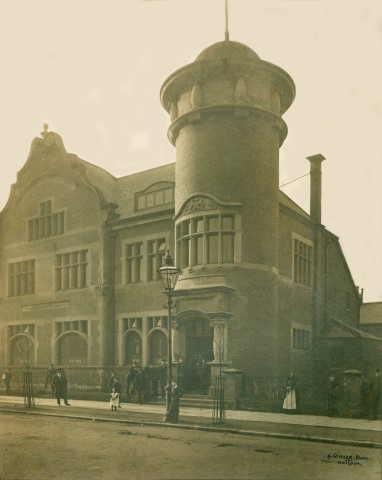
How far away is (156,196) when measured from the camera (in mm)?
29953

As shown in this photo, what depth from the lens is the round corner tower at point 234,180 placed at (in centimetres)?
2386

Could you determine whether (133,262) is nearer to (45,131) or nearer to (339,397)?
(45,131)

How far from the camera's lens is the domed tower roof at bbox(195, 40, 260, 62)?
24578 mm

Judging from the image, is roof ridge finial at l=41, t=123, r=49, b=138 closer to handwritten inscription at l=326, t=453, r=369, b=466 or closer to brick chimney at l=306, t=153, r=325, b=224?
brick chimney at l=306, t=153, r=325, b=224

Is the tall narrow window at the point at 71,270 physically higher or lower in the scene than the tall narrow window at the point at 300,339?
higher

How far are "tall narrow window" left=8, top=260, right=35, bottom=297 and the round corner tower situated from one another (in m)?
12.2

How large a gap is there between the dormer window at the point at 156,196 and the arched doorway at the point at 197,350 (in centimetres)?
735

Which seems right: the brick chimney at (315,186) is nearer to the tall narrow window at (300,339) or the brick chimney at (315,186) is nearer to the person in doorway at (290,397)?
the tall narrow window at (300,339)

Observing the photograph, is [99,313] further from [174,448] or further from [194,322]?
[174,448]

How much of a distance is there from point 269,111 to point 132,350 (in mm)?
13058

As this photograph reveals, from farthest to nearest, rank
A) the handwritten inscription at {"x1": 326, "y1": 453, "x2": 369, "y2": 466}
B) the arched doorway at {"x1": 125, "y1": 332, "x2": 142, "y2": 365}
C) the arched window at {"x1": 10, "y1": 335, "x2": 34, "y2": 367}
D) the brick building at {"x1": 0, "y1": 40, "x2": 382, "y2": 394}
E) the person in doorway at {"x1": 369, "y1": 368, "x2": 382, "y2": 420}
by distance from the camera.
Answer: the arched window at {"x1": 10, "y1": 335, "x2": 34, "y2": 367}
the arched doorway at {"x1": 125, "y1": 332, "x2": 142, "y2": 365}
the brick building at {"x1": 0, "y1": 40, "x2": 382, "y2": 394}
the person in doorway at {"x1": 369, "y1": 368, "x2": 382, "y2": 420}
the handwritten inscription at {"x1": 326, "y1": 453, "x2": 369, "y2": 466}

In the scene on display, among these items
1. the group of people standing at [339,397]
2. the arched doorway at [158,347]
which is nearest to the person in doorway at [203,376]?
the arched doorway at [158,347]

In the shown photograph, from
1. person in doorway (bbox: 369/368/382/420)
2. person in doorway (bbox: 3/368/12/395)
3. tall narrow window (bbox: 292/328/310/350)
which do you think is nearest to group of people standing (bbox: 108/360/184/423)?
tall narrow window (bbox: 292/328/310/350)

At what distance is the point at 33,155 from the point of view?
112 feet
